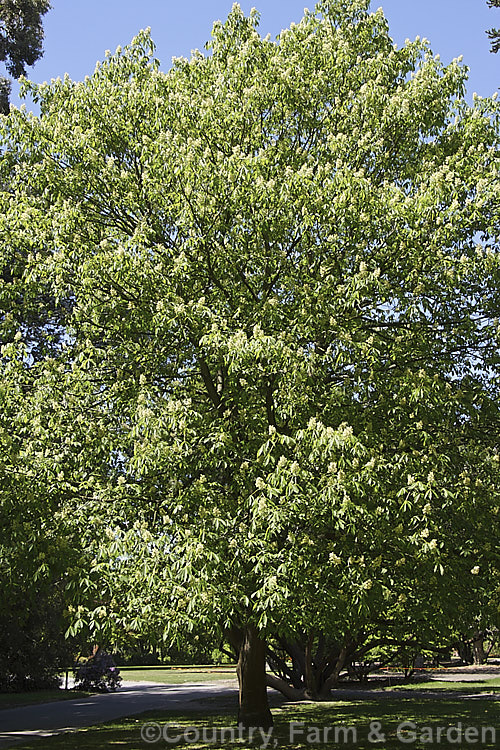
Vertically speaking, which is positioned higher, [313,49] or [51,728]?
[313,49]

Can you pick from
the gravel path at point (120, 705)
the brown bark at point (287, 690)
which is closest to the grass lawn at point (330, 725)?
the gravel path at point (120, 705)

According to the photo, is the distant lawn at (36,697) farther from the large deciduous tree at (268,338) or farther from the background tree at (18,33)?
the background tree at (18,33)

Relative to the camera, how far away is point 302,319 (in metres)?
10.4

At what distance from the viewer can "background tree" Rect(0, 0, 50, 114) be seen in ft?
76.8

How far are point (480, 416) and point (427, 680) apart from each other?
929 inches

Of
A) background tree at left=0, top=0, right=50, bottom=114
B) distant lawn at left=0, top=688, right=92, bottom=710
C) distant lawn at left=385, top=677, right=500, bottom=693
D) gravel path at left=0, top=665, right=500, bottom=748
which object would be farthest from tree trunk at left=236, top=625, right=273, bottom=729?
background tree at left=0, top=0, right=50, bottom=114

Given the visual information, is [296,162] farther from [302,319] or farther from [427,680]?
[427,680]

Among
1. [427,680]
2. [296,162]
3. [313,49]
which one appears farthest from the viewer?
[427,680]

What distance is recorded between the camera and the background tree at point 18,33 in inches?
922

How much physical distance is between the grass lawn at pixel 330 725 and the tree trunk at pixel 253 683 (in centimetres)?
45

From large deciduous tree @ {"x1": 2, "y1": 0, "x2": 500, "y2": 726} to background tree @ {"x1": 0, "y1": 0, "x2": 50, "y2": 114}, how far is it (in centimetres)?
1206

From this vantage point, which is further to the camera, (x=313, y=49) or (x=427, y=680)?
(x=427, y=680)

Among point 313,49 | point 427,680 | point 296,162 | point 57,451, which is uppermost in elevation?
point 313,49

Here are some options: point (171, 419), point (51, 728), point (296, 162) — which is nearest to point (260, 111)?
point (296, 162)
